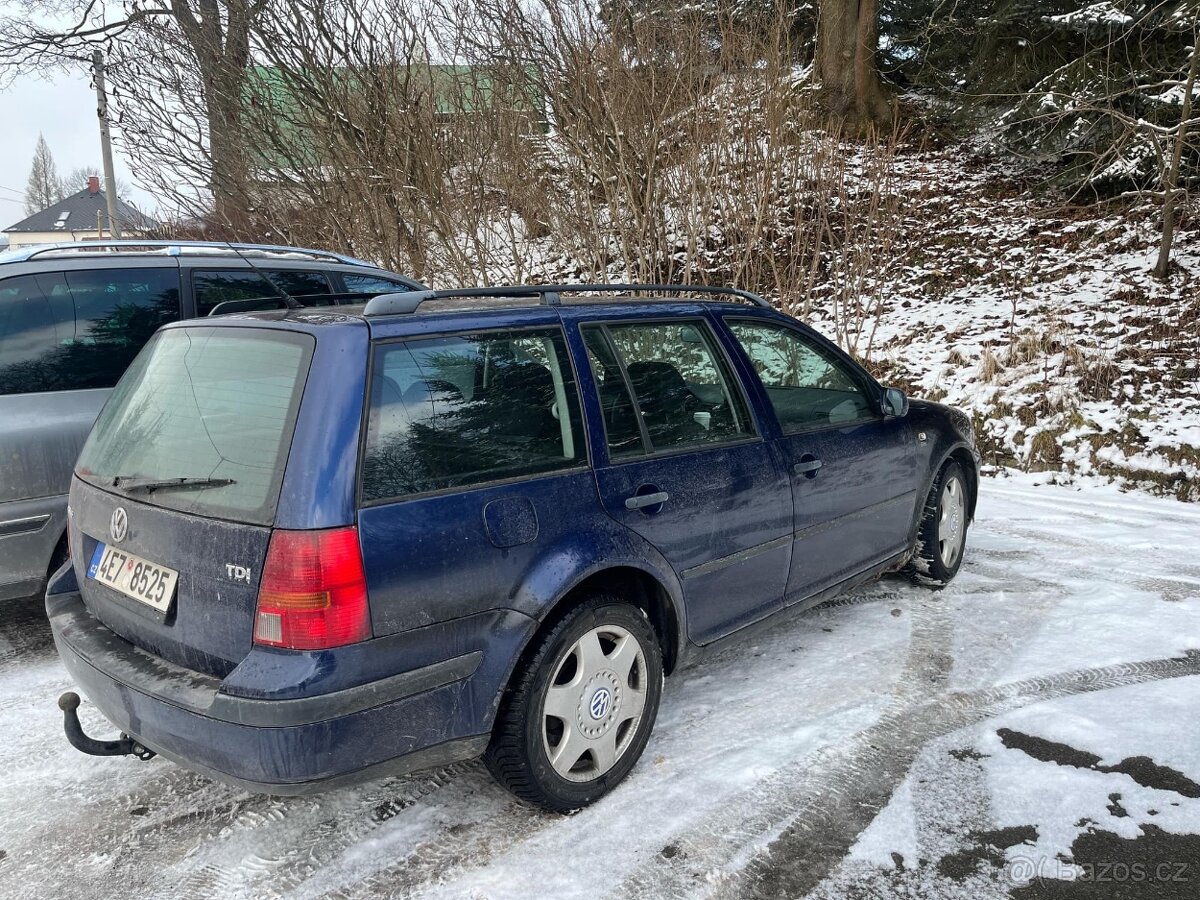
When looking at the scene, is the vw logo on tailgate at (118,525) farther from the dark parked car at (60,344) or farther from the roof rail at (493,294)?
the dark parked car at (60,344)

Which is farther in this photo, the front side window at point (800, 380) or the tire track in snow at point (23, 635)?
the tire track in snow at point (23, 635)

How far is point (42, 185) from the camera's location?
80.1 meters

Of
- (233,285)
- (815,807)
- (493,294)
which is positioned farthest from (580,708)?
(233,285)

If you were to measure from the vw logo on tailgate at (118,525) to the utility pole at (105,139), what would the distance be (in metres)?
10.0

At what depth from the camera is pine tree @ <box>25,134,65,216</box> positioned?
77312 mm

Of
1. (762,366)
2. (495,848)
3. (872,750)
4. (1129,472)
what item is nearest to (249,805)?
(495,848)

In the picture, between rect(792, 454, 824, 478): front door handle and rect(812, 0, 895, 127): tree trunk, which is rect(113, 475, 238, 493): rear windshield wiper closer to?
rect(792, 454, 824, 478): front door handle

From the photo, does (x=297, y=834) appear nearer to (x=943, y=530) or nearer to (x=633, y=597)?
(x=633, y=597)

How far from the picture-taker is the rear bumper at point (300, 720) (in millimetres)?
2141

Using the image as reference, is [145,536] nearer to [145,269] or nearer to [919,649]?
[145,269]

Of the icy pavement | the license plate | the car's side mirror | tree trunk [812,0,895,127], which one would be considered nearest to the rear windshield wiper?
the license plate

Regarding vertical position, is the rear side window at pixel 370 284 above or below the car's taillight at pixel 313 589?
above

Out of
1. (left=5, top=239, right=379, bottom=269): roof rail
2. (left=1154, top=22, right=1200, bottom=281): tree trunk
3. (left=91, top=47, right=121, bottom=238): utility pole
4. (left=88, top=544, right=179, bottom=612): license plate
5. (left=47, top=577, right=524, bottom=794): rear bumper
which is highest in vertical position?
(left=91, top=47, right=121, bottom=238): utility pole

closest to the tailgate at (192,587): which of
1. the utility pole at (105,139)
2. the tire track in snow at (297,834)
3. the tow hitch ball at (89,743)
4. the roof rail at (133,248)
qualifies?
the tow hitch ball at (89,743)
